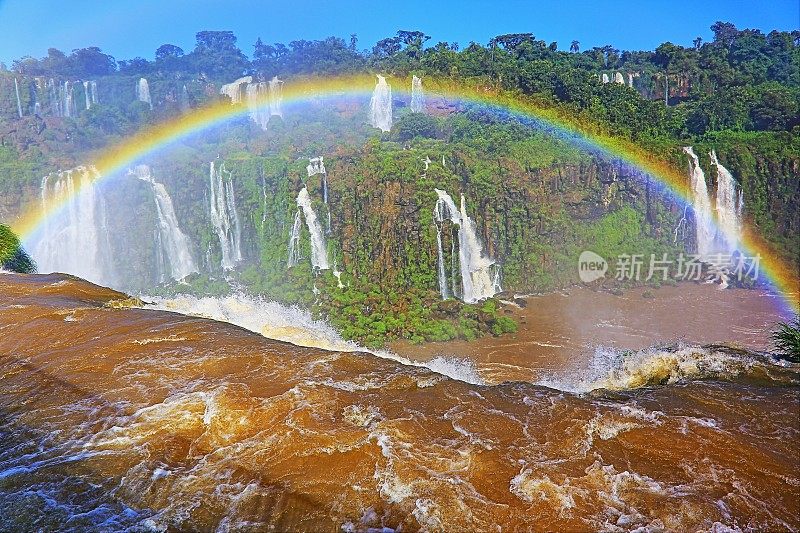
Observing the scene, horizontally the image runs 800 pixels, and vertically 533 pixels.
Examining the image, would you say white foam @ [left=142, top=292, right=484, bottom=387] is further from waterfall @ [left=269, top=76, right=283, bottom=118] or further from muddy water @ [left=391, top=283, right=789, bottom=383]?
waterfall @ [left=269, top=76, right=283, bottom=118]

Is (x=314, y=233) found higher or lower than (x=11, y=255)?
higher

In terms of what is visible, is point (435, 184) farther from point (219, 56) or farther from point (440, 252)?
point (219, 56)

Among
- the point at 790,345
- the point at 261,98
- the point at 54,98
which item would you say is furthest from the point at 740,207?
the point at 54,98

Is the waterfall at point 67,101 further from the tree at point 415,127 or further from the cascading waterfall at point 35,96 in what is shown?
the tree at point 415,127

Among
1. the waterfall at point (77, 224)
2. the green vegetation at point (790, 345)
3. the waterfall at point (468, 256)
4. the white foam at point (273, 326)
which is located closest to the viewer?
the green vegetation at point (790, 345)

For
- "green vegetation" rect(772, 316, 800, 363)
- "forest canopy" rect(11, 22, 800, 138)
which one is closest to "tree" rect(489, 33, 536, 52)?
"forest canopy" rect(11, 22, 800, 138)

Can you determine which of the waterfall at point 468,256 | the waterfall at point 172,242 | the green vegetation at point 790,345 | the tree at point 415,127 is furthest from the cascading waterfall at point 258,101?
the green vegetation at point 790,345
